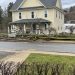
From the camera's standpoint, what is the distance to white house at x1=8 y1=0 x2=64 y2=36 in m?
45.4

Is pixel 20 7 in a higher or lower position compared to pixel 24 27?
higher

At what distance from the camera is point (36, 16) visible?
46.6 meters

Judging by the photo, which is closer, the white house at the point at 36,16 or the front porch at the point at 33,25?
the front porch at the point at 33,25

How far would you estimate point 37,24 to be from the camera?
4562 centimetres

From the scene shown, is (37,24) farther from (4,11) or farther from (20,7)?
(4,11)

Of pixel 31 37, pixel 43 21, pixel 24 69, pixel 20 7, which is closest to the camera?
pixel 24 69

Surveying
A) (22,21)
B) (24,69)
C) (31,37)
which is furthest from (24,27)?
(24,69)

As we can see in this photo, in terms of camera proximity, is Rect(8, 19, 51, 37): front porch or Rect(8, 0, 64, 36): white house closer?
Rect(8, 19, 51, 37): front porch

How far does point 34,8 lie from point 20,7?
136 inches

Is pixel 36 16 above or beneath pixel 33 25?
above

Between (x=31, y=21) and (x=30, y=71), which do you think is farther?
(x=31, y=21)

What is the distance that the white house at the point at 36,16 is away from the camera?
149 ft

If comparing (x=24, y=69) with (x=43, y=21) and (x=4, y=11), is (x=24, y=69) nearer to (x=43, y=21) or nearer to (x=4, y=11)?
(x=43, y=21)

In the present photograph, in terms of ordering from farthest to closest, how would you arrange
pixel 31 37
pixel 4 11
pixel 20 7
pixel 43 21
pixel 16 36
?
pixel 4 11
pixel 20 7
pixel 43 21
pixel 16 36
pixel 31 37
